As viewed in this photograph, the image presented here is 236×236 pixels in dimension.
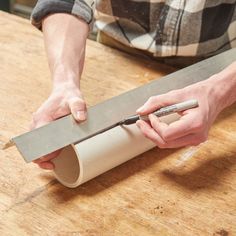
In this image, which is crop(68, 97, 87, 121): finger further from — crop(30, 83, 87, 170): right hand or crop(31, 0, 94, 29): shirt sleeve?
crop(31, 0, 94, 29): shirt sleeve

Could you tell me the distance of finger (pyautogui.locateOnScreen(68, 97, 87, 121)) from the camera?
0.84 metres

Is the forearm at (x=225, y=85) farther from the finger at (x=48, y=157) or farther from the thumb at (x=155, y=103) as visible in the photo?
the finger at (x=48, y=157)

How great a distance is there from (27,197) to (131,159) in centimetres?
23

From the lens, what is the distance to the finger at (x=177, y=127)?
0.81 metres

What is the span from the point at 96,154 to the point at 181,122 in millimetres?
167

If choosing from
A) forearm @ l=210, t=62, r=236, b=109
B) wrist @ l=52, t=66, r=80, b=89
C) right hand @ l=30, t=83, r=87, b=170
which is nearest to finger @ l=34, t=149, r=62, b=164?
right hand @ l=30, t=83, r=87, b=170

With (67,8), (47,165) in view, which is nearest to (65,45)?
(67,8)

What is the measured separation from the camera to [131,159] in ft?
3.09

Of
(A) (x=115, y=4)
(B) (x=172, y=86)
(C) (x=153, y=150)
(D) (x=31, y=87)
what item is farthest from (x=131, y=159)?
(A) (x=115, y=4)

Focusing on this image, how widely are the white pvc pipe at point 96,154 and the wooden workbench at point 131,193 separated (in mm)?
26

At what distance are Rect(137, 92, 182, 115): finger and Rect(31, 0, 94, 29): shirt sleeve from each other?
0.39 meters

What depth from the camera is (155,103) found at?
85 cm

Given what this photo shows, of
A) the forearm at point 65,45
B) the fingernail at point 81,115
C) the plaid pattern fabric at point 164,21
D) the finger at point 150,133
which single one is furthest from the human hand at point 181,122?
the plaid pattern fabric at point 164,21

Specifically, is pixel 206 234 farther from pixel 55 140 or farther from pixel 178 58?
pixel 178 58
